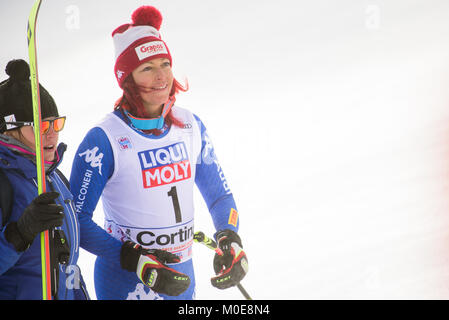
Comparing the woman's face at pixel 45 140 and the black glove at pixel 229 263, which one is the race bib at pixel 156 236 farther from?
the woman's face at pixel 45 140

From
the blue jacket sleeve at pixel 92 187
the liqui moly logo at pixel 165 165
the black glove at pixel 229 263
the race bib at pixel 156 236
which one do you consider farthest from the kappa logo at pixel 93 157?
the black glove at pixel 229 263

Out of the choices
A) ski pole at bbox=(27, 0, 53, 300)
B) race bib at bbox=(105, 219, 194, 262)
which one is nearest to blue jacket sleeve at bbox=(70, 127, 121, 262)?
race bib at bbox=(105, 219, 194, 262)

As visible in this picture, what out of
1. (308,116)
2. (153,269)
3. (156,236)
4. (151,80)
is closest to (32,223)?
(153,269)

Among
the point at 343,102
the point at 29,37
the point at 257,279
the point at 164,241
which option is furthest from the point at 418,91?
the point at 29,37

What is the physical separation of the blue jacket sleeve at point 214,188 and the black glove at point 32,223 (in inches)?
32.3

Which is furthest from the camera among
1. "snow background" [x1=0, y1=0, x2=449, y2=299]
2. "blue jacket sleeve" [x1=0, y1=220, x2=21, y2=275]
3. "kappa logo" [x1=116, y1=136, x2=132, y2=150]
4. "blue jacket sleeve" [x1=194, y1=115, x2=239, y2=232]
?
"snow background" [x1=0, y1=0, x2=449, y2=299]

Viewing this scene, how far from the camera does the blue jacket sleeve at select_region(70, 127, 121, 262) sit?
72.1 inches

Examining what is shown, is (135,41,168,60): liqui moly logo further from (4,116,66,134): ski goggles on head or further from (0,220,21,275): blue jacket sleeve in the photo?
(0,220,21,275): blue jacket sleeve

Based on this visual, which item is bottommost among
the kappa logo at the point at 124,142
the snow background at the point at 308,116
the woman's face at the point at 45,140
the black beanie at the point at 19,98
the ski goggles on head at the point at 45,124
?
the snow background at the point at 308,116

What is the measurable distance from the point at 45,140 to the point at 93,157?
0.89 feet

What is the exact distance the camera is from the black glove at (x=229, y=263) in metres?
2.03

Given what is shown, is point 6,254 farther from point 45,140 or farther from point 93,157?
point 93,157

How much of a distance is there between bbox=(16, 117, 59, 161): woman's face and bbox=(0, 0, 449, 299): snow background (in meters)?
0.76
